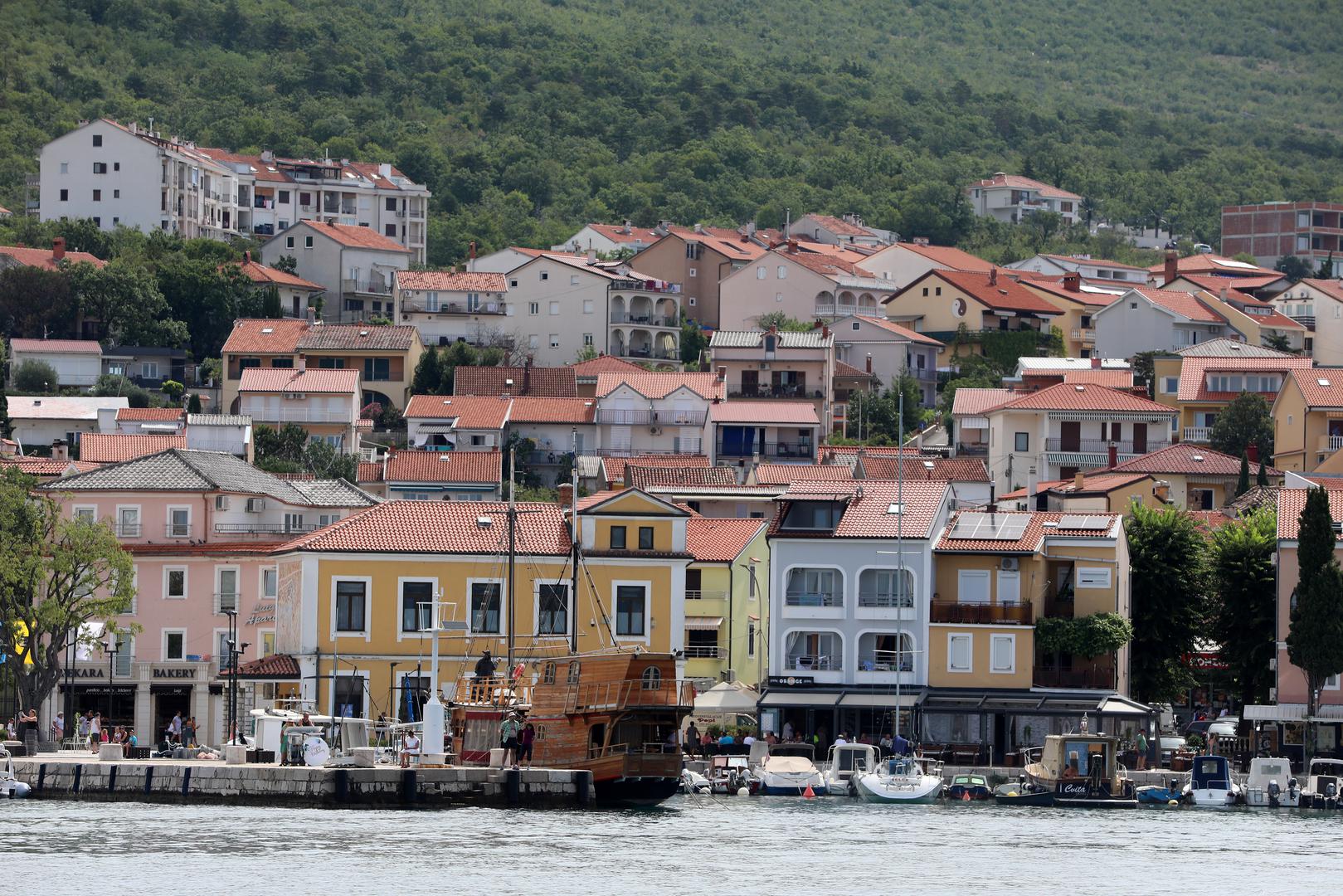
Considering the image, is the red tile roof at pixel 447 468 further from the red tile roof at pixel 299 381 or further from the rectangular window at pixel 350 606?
the rectangular window at pixel 350 606

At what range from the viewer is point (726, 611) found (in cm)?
7562

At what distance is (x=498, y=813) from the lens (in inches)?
2153

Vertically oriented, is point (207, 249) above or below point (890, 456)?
above

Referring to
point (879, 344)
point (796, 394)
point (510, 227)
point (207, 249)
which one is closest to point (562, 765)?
point (796, 394)

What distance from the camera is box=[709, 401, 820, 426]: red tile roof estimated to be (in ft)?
369

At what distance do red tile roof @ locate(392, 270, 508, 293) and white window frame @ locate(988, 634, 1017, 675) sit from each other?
214ft

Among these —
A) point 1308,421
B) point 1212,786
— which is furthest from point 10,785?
point 1308,421

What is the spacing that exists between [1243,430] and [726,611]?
133 feet

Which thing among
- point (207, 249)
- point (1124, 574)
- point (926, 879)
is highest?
point (207, 249)

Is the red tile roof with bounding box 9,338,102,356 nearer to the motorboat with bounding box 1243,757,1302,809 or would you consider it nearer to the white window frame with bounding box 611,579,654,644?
the white window frame with bounding box 611,579,654,644

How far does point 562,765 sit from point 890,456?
45.1 meters

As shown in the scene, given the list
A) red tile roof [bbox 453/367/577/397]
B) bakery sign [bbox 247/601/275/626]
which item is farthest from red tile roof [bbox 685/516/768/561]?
red tile roof [bbox 453/367/577/397]

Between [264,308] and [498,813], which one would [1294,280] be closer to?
[264,308]

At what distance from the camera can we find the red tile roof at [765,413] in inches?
4432
